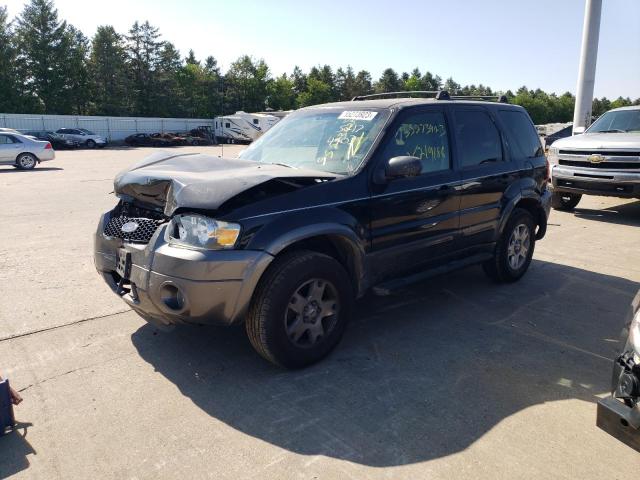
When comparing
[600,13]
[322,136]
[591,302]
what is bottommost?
[591,302]

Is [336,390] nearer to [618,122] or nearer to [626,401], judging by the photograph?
[626,401]

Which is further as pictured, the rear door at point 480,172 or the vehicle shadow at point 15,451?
the rear door at point 480,172

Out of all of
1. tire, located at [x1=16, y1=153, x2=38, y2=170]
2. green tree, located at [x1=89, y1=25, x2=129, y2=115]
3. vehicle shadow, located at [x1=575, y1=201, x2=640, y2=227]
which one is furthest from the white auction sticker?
green tree, located at [x1=89, y1=25, x2=129, y2=115]

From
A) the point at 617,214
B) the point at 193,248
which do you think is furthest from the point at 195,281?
the point at 617,214

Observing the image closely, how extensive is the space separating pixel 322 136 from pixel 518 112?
273 cm

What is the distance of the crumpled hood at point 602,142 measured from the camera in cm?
896

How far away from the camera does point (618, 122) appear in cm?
1030

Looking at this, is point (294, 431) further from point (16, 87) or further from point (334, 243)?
point (16, 87)

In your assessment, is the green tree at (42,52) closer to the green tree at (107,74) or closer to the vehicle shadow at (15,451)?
the green tree at (107,74)

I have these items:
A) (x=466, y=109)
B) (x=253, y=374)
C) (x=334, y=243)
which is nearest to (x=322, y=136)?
(x=334, y=243)

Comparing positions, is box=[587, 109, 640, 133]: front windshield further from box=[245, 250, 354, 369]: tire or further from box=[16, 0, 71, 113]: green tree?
box=[16, 0, 71, 113]: green tree

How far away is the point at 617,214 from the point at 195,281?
394 inches

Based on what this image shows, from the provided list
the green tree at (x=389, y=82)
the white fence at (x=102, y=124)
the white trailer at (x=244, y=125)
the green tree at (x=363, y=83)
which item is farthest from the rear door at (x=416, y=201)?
the green tree at (x=389, y=82)

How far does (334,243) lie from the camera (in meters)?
3.79
